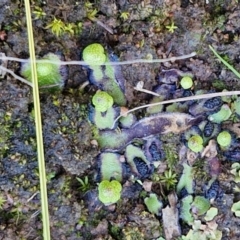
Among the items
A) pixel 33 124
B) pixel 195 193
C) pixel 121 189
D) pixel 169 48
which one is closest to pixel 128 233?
pixel 121 189

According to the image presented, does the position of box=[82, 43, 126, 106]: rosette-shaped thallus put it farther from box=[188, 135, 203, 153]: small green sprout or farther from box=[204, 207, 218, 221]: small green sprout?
box=[204, 207, 218, 221]: small green sprout

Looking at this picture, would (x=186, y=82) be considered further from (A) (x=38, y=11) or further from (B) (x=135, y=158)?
(A) (x=38, y=11)

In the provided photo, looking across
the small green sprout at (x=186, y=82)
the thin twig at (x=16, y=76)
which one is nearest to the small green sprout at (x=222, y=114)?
the small green sprout at (x=186, y=82)

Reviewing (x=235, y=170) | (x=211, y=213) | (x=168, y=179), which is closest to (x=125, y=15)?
(x=168, y=179)

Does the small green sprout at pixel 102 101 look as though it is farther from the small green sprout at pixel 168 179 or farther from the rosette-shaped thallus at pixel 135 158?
the small green sprout at pixel 168 179

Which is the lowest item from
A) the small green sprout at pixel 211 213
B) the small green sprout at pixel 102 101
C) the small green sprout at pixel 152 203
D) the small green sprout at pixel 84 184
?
the small green sprout at pixel 211 213

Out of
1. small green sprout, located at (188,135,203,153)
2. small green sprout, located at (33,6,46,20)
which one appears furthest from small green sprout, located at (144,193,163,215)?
small green sprout, located at (33,6,46,20)
